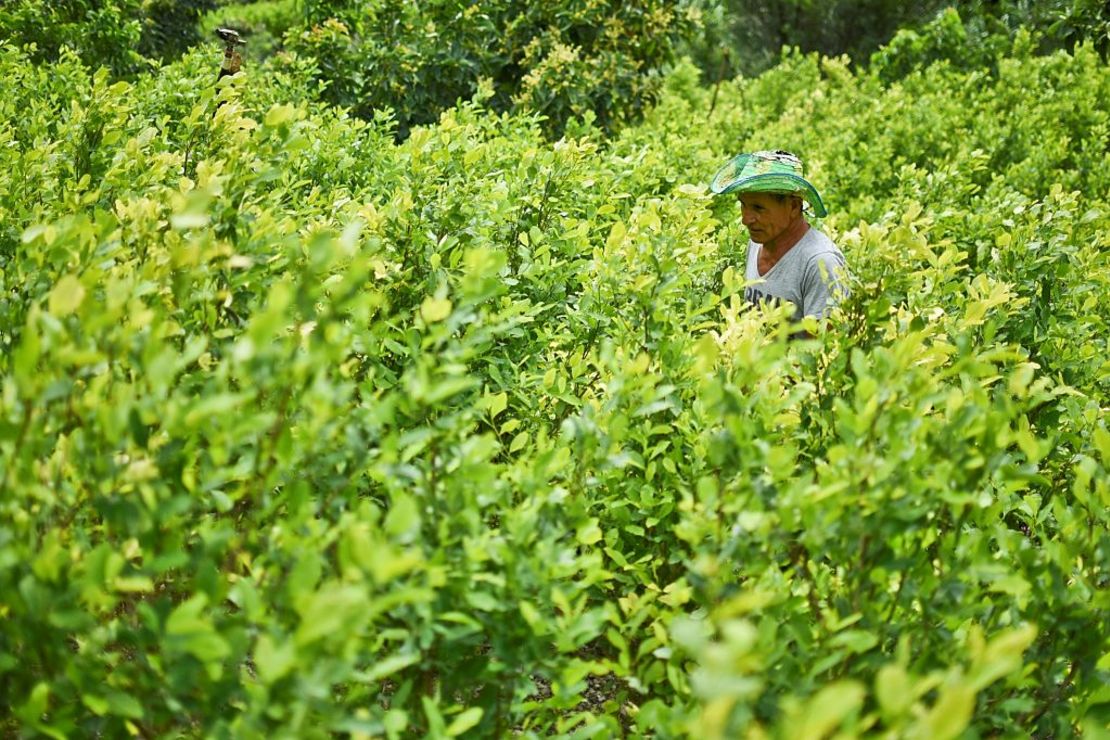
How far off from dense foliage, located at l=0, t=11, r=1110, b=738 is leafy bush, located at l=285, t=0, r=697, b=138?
4.68m

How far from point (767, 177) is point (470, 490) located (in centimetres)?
253

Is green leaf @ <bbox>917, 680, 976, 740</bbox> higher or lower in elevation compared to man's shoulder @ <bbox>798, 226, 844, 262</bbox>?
lower

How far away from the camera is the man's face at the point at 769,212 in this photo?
12.6ft

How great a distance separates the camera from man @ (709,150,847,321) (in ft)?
12.3

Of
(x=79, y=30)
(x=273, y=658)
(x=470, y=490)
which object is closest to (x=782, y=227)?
(x=470, y=490)

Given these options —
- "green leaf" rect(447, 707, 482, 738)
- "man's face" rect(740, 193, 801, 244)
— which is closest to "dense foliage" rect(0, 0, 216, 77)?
"man's face" rect(740, 193, 801, 244)

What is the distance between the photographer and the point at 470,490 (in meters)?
1.61

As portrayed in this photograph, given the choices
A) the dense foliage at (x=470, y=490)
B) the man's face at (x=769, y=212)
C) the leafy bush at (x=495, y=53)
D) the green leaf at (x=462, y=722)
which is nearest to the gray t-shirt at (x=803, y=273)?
the man's face at (x=769, y=212)

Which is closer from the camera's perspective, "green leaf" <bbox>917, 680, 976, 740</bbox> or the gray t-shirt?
"green leaf" <bbox>917, 680, 976, 740</bbox>

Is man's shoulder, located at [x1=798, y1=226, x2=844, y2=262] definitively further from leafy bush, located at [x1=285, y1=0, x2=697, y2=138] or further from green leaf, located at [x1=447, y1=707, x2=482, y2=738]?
leafy bush, located at [x1=285, y1=0, x2=697, y2=138]

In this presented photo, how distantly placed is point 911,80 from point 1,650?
1035 cm

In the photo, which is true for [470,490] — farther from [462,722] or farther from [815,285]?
[815,285]

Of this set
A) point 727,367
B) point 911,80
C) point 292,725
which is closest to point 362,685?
point 292,725

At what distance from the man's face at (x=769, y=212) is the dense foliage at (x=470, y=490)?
0.89 m
